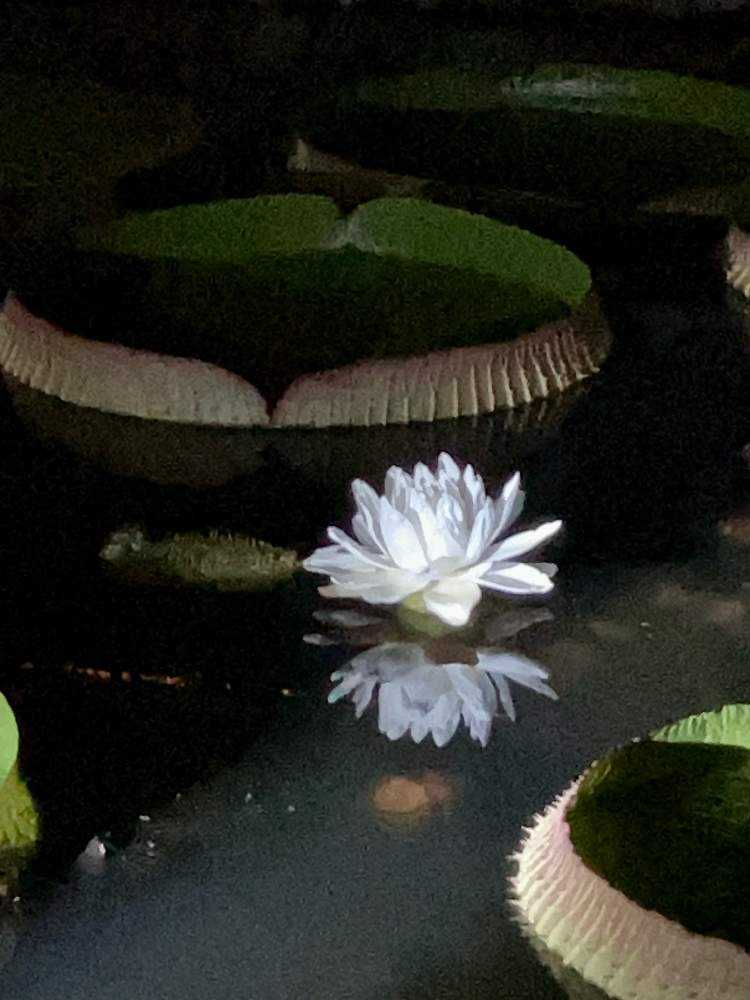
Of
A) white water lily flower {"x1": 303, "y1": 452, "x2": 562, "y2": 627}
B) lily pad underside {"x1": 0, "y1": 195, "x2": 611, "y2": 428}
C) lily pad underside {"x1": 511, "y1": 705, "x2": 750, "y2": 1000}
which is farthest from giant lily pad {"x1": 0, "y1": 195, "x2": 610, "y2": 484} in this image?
lily pad underside {"x1": 511, "y1": 705, "x2": 750, "y2": 1000}

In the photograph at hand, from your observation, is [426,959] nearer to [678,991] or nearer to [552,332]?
[678,991]

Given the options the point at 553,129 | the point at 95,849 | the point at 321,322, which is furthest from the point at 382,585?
the point at 553,129

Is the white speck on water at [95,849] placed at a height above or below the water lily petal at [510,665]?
above

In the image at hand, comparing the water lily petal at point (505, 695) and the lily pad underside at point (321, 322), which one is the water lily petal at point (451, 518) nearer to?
the water lily petal at point (505, 695)

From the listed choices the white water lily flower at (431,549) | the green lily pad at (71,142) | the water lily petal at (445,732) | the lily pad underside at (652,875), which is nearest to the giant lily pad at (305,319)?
the green lily pad at (71,142)

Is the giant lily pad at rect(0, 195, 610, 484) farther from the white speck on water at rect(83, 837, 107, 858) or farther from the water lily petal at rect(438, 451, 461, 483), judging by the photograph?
the white speck on water at rect(83, 837, 107, 858)

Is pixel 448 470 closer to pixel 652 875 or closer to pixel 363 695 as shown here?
pixel 363 695
